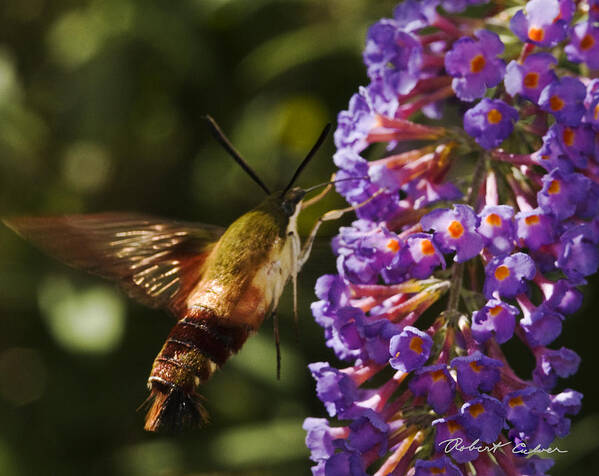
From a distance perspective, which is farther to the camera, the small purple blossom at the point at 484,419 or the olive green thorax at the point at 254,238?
the olive green thorax at the point at 254,238

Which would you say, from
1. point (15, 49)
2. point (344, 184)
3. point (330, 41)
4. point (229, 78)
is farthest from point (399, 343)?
point (15, 49)

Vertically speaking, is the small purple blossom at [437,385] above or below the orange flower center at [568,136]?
below

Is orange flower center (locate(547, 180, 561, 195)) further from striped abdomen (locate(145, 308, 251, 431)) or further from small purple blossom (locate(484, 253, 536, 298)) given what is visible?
striped abdomen (locate(145, 308, 251, 431))

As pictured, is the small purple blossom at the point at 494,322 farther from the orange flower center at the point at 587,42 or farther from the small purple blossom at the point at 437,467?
the orange flower center at the point at 587,42

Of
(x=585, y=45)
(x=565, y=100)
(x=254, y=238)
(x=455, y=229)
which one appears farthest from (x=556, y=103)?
(x=254, y=238)

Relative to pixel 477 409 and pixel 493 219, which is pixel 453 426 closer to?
pixel 477 409

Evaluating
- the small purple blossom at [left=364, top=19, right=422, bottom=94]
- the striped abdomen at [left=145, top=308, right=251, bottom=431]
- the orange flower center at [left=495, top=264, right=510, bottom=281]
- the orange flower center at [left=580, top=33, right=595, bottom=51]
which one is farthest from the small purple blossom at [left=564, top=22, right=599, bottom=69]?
the striped abdomen at [left=145, top=308, right=251, bottom=431]

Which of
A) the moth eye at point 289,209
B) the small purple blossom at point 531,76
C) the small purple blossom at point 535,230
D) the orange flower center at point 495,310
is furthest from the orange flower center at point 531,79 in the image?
the moth eye at point 289,209

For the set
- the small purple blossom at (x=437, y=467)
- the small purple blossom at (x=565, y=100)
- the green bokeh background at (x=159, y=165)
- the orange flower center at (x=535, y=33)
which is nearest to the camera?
the small purple blossom at (x=437, y=467)
